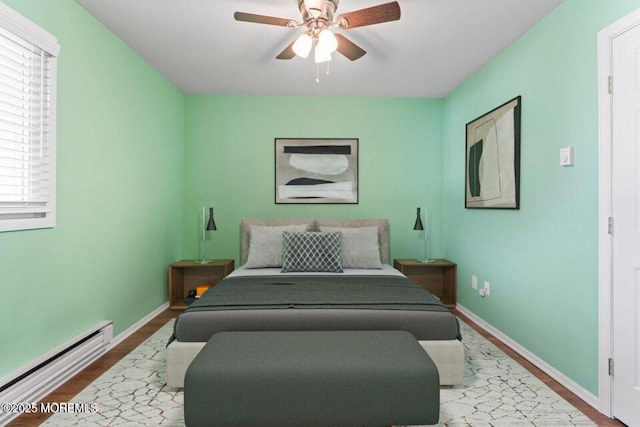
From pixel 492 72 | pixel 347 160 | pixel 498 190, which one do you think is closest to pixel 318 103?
pixel 347 160

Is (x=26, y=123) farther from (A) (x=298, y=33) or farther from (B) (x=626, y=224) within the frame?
(B) (x=626, y=224)

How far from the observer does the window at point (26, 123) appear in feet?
6.52

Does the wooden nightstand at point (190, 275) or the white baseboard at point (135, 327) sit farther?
the wooden nightstand at point (190, 275)

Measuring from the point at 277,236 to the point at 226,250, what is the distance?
36.0 inches

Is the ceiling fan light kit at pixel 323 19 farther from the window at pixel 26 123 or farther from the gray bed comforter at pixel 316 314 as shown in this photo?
the gray bed comforter at pixel 316 314

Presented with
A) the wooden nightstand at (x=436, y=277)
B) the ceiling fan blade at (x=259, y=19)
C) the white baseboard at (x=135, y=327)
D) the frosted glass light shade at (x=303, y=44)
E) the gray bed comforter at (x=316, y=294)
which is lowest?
the white baseboard at (x=135, y=327)

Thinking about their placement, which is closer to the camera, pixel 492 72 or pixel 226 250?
pixel 492 72

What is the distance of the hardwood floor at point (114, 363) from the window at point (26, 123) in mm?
1034

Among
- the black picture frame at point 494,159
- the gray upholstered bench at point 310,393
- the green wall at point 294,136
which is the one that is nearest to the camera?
the gray upholstered bench at point 310,393

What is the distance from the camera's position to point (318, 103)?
4.55 meters

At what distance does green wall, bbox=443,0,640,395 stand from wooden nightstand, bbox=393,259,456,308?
1.99 feet

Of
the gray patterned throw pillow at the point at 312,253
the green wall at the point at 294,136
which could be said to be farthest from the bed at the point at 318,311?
the green wall at the point at 294,136

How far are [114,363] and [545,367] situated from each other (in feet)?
10.2

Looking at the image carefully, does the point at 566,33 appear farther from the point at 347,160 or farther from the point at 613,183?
the point at 347,160
